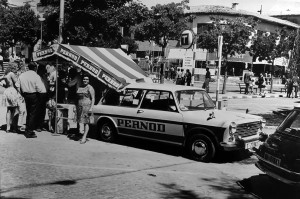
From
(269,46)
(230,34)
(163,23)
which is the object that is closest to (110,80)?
(230,34)

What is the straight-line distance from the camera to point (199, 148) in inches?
330

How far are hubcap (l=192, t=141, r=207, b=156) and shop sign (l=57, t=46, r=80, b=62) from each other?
3.90 meters

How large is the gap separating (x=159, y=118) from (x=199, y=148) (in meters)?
1.16

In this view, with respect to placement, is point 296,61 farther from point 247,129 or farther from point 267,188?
point 267,188

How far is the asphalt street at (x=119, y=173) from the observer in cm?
600

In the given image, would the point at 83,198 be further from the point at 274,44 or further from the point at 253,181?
the point at 274,44

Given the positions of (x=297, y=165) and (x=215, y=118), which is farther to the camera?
(x=215, y=118)

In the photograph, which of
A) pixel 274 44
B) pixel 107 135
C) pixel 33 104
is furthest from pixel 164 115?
pixel 274 44

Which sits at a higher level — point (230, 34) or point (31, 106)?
point (230, 34)

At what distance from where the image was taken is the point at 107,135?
32.6 ft

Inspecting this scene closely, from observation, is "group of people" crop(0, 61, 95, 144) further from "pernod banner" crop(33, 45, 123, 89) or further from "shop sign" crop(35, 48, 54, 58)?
"shop sign" crop(35, 48, 54, 58)

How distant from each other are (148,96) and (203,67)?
42613 millimetres

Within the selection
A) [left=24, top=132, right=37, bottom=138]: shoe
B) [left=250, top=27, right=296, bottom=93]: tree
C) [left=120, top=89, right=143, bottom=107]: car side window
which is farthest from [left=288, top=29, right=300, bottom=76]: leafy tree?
[left=250, top=27, right=296, bottom=93]: tree

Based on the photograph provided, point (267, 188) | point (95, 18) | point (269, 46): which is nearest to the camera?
point (267, 188)
